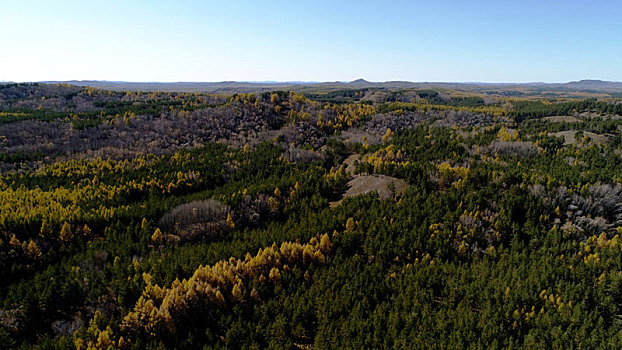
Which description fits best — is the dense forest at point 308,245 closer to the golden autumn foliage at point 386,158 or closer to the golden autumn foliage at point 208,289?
the golden autumn foliage at point 208,289

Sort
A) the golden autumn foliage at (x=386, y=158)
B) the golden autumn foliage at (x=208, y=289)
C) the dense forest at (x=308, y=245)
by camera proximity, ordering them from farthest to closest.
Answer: the golden autumn foliage at (x=386, y=158)
the golden autumn foliage at (x=208, y=289)
the dense forest at (x=308, y=245)

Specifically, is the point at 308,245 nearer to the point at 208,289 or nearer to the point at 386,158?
the point at 208,289

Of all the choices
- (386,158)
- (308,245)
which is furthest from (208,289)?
(386,158)

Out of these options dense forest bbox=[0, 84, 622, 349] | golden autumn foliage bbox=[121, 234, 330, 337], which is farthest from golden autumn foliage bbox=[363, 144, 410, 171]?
golden autumn foliage bbox=[121, 234, 330, 337]

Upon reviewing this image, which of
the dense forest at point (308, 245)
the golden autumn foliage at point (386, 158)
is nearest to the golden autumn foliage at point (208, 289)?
the dense forest at point (308, 245)

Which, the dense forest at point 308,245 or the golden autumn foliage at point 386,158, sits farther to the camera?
the golden autumn foliage at point 386,158

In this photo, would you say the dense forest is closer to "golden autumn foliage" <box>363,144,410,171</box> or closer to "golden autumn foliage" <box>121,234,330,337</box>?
"golden autumn foliage" <box>121,234,330,337</box>

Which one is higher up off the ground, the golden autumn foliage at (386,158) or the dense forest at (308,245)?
the golden autumn foliage at (386,158)

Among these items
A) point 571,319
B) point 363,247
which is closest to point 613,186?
point 571,319

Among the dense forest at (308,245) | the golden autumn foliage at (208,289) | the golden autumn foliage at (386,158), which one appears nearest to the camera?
the dense forest at (308,245)
